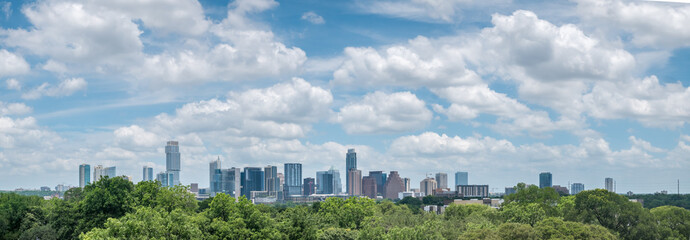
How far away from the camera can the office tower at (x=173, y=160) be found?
110381 mm

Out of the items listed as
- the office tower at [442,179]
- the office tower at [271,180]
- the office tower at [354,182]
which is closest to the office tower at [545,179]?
the office tower at [354,182]

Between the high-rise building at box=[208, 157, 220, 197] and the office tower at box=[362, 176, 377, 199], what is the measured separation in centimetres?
3185

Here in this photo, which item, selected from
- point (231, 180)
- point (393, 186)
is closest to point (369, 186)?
point (393, 186)

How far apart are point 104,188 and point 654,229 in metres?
18.3

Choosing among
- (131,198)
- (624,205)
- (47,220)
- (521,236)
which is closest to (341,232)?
(521,236)

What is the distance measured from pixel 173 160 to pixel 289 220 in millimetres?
102174

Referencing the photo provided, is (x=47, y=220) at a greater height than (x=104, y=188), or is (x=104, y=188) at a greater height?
(x=104, y=188)

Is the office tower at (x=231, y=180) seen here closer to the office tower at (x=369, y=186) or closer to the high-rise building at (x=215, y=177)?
the high-rise building at (x=215, y=177)

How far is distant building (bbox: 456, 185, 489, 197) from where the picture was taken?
88.8 m

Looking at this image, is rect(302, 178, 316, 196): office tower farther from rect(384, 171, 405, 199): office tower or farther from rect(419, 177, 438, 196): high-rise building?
rect(419, 177, 438, 196): high-rise building

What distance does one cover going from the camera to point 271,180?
391ft

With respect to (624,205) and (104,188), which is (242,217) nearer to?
(104,188)

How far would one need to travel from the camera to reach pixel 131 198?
1995cm

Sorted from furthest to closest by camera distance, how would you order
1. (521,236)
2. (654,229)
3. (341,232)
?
(654,229)
(341,232)
(521,236)
